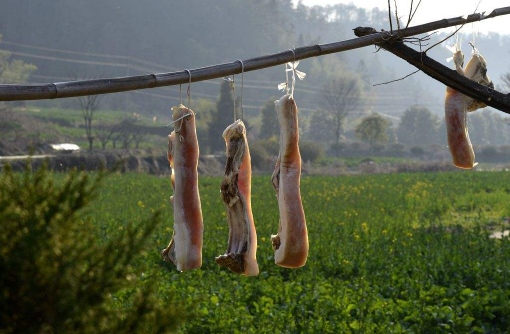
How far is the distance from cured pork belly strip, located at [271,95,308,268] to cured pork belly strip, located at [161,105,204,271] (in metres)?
0.29

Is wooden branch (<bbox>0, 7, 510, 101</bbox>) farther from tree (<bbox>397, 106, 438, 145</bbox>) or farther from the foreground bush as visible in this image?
tree (<bbox>397, 106, 438, 145</bbox>)

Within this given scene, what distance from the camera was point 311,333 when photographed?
264 inches

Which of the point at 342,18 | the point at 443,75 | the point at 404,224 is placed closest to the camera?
the point at 443,75

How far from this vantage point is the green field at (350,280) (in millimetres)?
7171

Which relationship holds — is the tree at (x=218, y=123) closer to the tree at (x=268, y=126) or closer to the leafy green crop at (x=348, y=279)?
the tree at (x=268, y=126)

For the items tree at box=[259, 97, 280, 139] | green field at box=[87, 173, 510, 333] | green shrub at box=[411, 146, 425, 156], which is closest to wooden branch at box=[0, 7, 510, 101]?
green field at box=[87, 173, 510, 333]

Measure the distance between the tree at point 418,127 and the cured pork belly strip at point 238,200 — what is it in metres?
94.7

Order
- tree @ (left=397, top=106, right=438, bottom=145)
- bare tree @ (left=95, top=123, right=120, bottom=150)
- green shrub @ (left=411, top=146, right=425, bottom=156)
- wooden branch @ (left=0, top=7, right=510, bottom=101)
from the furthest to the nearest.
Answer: tree @ (left=397, top=106, right=438, bottom=145)
green shrub @ (left=411, top=146, right=425, bottom=156)
bare tree @ (left=95, top=123, right=120, bottom=150)
wooden branch @ (left=0, top=7, right=510, bottom=101)

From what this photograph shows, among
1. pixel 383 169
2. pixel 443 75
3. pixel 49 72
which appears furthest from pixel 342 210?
pixel 49 72

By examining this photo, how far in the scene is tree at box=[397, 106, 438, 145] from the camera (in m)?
94.7

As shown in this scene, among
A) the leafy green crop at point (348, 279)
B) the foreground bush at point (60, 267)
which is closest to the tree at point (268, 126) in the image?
the leafy green crop at point (348, 279)

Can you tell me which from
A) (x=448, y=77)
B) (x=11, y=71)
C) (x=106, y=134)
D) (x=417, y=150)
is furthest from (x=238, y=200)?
(x=417, y=150)

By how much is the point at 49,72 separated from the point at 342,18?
338ft

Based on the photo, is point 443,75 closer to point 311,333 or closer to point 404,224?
point 311,333
